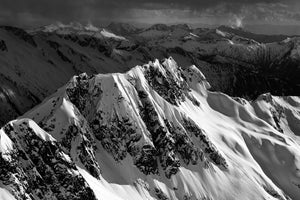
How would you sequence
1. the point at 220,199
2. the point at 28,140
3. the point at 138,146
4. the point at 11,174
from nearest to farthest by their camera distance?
the point at 11,174 → the point at 28,140 → the point at 138,146 → the point at 220,199

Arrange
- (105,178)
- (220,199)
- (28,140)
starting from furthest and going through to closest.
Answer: (220,199)
(105,178)
(28,140)

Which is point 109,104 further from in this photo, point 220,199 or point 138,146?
point 220,199

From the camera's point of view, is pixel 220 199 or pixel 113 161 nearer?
pixel 113 161

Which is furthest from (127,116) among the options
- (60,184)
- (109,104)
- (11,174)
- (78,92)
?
(11,174)

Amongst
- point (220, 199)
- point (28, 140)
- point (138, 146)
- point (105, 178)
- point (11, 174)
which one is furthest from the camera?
point (220, 199)

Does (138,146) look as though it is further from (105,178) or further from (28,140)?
(28,140)

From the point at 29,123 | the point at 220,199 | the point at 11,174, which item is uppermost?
the point at 29,123

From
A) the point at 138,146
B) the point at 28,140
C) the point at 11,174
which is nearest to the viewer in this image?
the point at 11,174

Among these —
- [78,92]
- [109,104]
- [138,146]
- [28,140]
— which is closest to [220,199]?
[138,146]

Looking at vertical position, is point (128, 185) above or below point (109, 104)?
below
